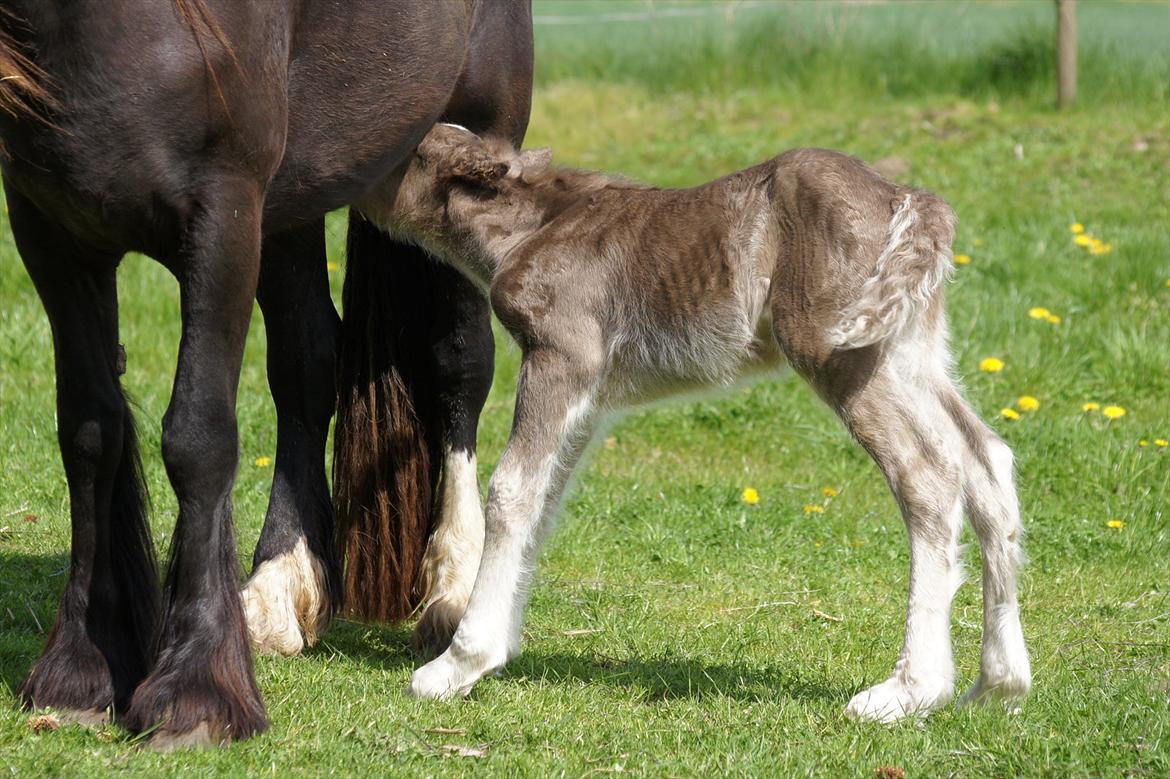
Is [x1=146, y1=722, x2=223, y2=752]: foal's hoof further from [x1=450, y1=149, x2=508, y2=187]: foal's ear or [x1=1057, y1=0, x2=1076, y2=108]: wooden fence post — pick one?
[x1=1057, y1=0, x2=1076, y2=108]: wooden fence post

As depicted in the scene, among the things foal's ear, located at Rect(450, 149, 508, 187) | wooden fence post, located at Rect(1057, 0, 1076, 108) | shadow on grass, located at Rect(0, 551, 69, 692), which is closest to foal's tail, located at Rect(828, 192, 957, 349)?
foal's ear, located at Rect(450, 149, 508, 187)

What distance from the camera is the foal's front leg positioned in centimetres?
405

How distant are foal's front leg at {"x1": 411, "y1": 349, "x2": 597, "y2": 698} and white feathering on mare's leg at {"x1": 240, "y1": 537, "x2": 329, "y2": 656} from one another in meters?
0.73

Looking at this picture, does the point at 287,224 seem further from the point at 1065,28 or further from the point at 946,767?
the point at 1065,28

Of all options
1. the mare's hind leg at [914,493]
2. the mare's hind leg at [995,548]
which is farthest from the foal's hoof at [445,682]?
the mare's hind leg at [995,548]

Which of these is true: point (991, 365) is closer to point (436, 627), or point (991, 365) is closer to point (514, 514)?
point (436, 627)

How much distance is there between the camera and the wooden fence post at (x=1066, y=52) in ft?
39.1

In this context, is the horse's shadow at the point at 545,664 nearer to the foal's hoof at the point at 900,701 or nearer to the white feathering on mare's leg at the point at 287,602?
the white feathering on mare's leg at the point at 287,602

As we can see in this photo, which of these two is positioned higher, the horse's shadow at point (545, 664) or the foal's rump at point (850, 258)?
the foal's rump at point (850, 258)

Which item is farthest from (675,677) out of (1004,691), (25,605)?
(25,605)

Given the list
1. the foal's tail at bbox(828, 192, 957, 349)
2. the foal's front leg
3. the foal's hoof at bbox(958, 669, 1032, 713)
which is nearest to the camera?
the foal's tail at bbox(828, 192, 957, 349)

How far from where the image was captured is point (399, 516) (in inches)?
200

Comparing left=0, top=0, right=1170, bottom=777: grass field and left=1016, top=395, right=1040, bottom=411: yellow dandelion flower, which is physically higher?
left=0, top=0, right=1170, bottom=777: grass field

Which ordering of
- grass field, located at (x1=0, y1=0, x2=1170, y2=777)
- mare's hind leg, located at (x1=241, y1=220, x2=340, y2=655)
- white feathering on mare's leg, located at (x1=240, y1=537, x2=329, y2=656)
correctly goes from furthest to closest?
mare's hind leg, located at (x1=241, y1=220, x2=340, y2=655), white feathering on mare's leg, located at (x1=240, y1=537, x2=329, y2=656), grass field, located at (x1=0, y1=0, x2=1170, y2=777)
